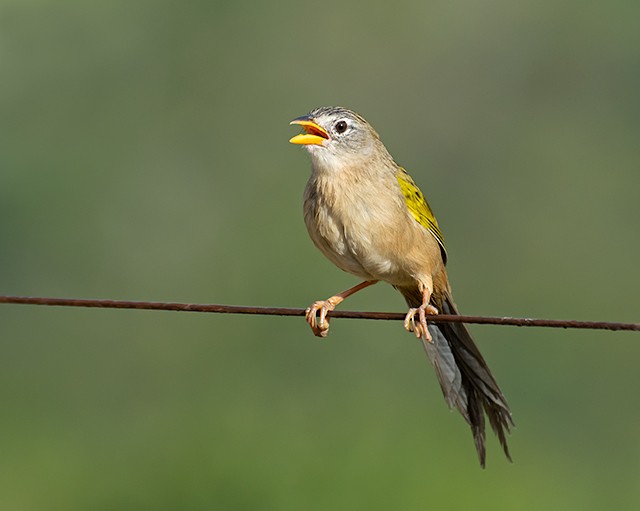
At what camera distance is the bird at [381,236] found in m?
9.48

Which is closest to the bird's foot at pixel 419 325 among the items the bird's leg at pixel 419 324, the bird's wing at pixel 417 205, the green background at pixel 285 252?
the bird's leg at pixel 419 324

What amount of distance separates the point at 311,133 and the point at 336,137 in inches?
7.7

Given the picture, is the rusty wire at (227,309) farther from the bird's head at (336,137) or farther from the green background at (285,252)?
the green background at (285,252)

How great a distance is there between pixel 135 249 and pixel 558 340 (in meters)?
13.8

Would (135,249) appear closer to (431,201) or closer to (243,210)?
(243,210)

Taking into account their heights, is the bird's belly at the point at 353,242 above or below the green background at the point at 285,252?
above

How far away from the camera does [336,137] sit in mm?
9875

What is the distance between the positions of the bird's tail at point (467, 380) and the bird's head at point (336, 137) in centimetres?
142

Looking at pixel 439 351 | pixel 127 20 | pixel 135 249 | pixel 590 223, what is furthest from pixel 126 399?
pixel 127 20

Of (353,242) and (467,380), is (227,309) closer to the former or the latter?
(353,242)

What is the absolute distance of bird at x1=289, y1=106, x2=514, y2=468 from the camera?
9477mm

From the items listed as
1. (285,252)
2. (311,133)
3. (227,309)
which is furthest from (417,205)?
(285,252)

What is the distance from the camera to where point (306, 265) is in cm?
3338

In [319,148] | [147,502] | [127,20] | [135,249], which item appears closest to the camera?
[319,148]
